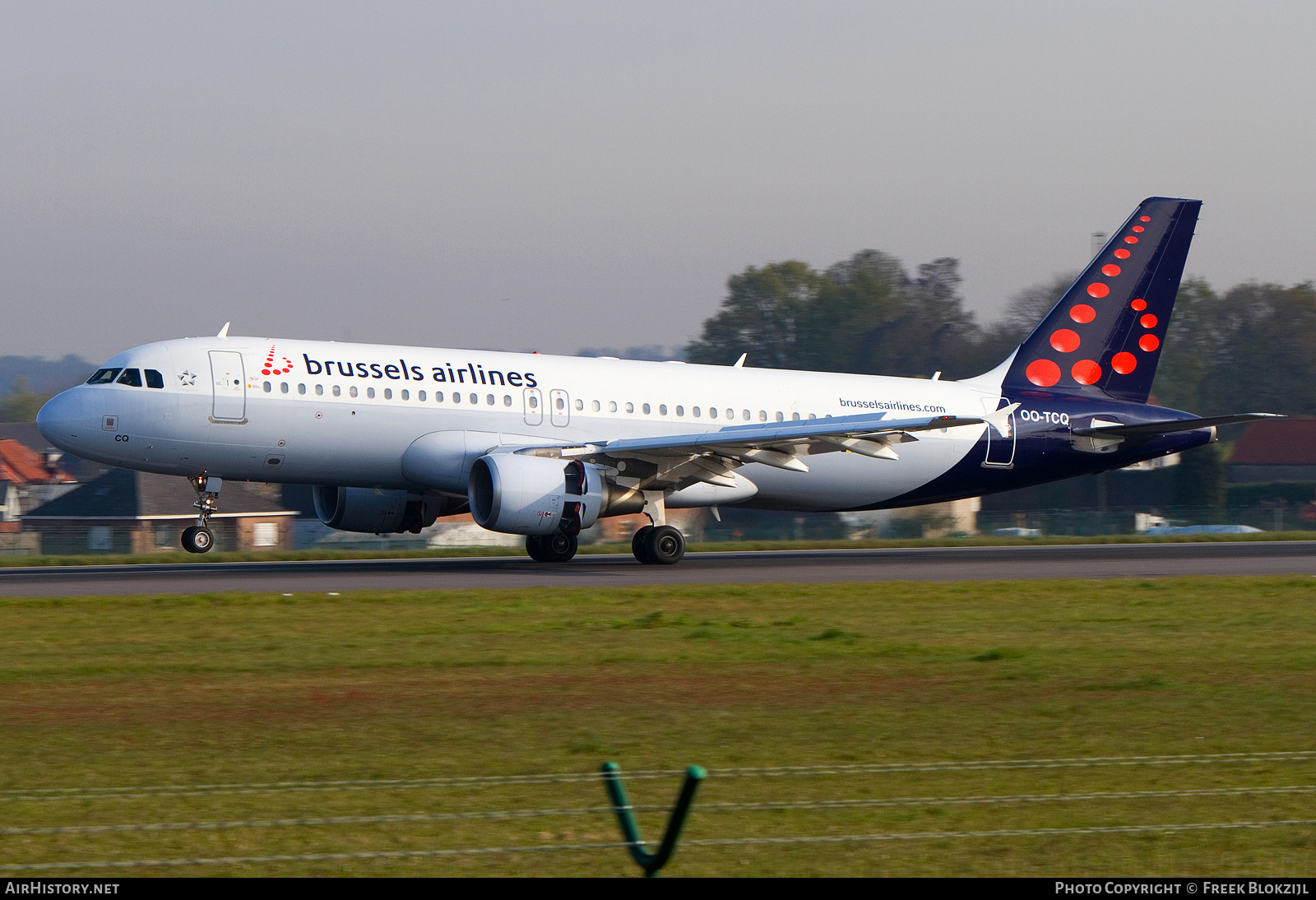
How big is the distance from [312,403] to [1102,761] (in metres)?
19.6

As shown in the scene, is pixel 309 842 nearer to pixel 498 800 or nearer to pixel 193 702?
pixel 498 800

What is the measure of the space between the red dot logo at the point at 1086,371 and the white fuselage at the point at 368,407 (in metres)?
6.56

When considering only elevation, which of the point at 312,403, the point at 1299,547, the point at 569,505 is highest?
the point at 312,403

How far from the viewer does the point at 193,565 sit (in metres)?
29.3

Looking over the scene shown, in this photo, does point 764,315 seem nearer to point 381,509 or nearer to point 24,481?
point 24,481

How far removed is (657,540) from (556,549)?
2145 millimetres

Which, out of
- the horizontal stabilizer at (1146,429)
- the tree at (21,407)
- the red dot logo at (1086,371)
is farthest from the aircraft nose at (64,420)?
the tree at (21,407)

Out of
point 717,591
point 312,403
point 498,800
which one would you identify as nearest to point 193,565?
point 312,403

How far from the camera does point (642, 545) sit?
1120 inches

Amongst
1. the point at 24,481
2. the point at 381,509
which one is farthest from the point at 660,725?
the point at 24,481

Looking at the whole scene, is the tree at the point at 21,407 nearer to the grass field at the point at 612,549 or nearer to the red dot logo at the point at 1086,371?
the grass field at the point at 612,549

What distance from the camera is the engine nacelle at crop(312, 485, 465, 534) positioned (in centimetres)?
2912

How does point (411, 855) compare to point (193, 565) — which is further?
point (193, 565)

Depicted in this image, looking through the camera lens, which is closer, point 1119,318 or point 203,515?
point 203,515
